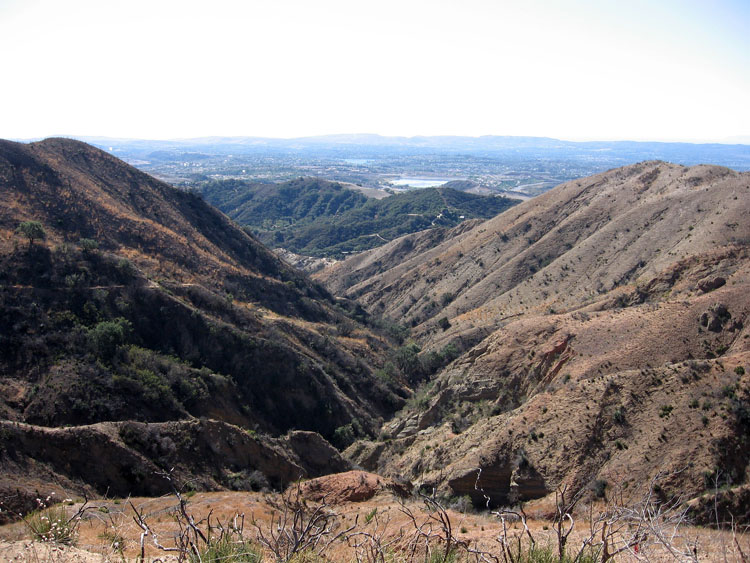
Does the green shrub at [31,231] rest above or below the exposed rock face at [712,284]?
above

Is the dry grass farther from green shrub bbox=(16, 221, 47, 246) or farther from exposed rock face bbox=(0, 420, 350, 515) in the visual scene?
green shrub bbox=(16, 221, 47, 246)

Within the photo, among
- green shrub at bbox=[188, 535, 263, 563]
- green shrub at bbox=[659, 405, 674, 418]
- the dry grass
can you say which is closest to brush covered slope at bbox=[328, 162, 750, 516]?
green shrub at bbox=[659, 405, 674, 418]

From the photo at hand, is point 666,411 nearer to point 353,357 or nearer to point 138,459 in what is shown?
point 138,459

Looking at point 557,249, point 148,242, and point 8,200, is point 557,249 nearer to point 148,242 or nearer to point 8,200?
point 148,242

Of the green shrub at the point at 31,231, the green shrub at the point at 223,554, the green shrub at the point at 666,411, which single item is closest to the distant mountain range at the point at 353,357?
the green shrub at the point at 666,411

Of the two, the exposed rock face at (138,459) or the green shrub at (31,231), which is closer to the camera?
the exposed rock face at (138,459)

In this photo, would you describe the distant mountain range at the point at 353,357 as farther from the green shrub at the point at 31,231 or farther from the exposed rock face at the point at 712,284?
the green shrub at the point at 31,231

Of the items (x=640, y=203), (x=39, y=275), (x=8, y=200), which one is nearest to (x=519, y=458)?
(x=39, y=275)
